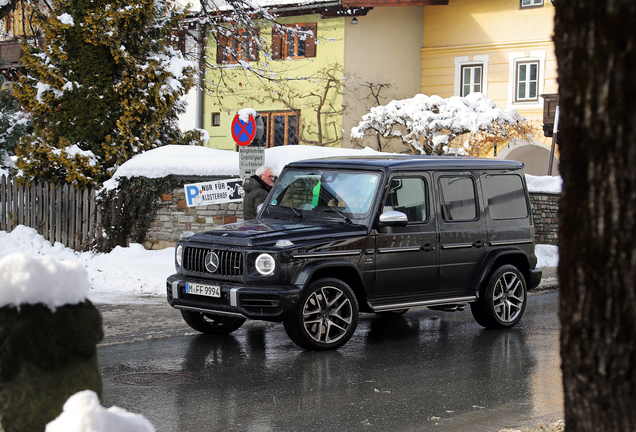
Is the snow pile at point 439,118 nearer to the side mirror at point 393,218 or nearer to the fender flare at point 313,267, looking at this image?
the side mirror at point 393,218

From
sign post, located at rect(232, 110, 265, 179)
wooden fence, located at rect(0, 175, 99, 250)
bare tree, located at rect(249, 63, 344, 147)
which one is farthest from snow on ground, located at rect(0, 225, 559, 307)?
bare tree, located at rect(249, 63, 344, 147)

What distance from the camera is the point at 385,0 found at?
28.7m

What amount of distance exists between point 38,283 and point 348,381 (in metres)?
4.31

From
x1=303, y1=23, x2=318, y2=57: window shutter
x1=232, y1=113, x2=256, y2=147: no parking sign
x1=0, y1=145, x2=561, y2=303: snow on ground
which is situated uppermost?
x1=303, y1=23, x2=318, y2=57: window shutter

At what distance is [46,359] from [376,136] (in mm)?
27172

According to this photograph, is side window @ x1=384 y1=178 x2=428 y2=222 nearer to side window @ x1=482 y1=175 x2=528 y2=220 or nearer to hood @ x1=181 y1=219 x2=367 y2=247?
hood @ x1=181 y1=219 x2=367 y2=247

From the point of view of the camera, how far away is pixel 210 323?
9336mm

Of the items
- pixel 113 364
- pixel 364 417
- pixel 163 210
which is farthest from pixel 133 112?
pixel 364 417

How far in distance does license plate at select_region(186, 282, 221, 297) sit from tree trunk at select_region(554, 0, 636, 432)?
217 inches

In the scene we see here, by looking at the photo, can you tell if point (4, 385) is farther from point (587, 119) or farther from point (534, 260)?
point (534, 260)

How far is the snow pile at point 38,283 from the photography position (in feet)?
10.1

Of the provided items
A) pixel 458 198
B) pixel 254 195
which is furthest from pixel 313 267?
pixel 254 195

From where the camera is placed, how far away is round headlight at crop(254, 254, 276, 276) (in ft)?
26.2

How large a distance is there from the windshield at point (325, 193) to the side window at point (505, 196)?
1.80 meters
